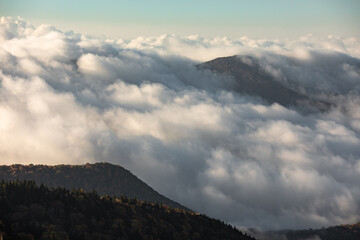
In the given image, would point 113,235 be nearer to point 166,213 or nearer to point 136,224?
point 136,224

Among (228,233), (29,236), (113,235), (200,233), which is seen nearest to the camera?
(29,236)

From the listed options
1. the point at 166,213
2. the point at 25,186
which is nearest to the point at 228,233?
the point at 166,213

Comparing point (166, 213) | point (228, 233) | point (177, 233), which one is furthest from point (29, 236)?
point (228, 233)

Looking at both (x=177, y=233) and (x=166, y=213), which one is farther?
(x=166, y=213)

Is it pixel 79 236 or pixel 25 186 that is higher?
pixel 25 186

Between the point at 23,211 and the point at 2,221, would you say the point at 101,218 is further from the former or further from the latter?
the point at 2,221

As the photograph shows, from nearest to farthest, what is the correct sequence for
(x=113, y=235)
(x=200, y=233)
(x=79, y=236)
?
(x=79, y=236), (x=113, y=235), (x=200, y=233)
